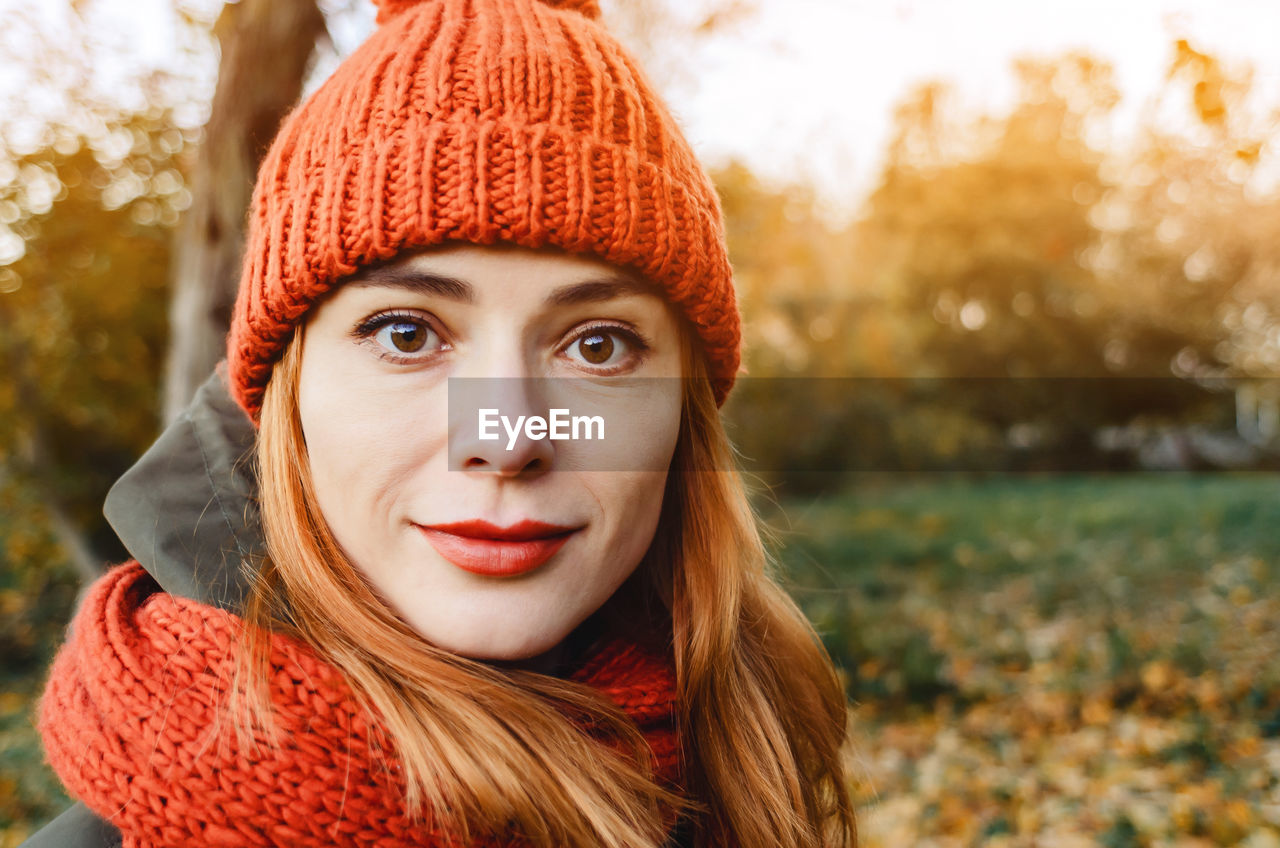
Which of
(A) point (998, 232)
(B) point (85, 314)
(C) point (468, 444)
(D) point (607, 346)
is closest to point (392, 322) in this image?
(C) point (468, 444)

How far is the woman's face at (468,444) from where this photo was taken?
144cm

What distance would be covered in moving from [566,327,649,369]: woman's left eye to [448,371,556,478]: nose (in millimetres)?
164

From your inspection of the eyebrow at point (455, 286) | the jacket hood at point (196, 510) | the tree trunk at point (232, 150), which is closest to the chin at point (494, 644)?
the jacket hood at point (196, 510)

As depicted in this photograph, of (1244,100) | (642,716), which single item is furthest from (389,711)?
(1244,100)

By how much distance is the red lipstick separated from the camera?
57.1 inches

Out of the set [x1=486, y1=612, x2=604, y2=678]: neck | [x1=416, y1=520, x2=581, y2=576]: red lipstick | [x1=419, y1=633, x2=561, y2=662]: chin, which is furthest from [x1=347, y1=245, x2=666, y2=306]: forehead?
[x1=486, y1=612, x2=604, y2=678]: neck

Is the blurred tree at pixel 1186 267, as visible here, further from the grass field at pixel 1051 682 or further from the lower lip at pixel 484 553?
the lower lip at pixel 484 553

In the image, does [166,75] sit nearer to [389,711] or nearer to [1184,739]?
[389,711]

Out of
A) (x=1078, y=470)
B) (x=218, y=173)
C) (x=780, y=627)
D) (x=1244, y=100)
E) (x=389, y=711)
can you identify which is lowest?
(x=1078, y=470)

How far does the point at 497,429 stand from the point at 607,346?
35cm

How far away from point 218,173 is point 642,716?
2.57 metres

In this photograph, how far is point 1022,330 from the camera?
18.5 metres

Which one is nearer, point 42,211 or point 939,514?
point 42,211

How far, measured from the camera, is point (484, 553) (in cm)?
145
